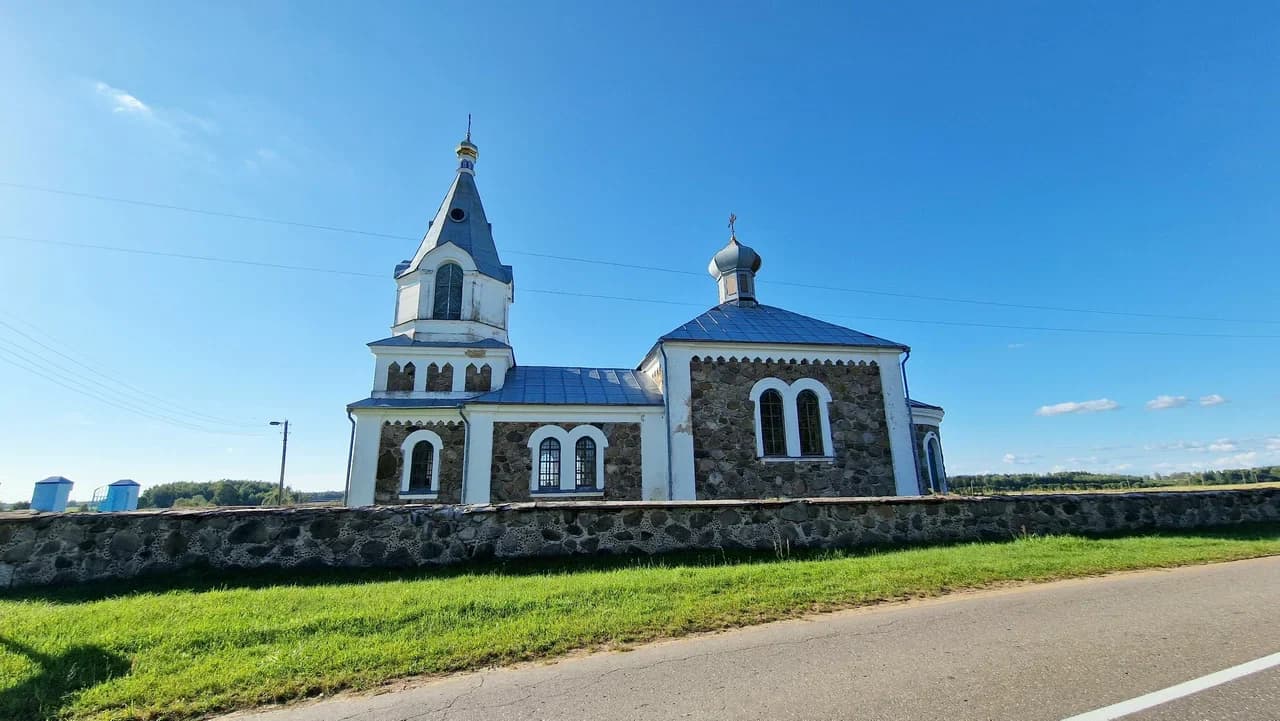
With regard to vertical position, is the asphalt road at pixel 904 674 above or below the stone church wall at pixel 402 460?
→ below

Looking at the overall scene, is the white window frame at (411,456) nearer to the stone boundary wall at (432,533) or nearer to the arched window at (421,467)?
the arched window at (421,467)

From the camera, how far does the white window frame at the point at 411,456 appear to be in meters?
16.4

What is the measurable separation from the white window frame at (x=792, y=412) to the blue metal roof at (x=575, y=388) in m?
3.06

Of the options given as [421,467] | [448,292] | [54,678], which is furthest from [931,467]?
[54,678]

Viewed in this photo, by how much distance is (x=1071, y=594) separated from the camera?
643cm

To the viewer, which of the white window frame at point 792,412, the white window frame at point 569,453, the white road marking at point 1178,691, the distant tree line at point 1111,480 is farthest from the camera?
the distant tree line at point 1111,480

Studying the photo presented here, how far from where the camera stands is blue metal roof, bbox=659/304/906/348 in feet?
57.0

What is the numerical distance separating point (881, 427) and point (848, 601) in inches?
482

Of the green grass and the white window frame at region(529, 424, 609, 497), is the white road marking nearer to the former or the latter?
the green grass

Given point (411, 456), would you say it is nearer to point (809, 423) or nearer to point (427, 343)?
point (427, 343)

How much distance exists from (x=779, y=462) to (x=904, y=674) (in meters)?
12.6

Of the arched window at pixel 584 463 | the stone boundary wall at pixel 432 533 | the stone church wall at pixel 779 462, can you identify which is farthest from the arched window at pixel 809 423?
the stone boundary wall at pixel 432 533

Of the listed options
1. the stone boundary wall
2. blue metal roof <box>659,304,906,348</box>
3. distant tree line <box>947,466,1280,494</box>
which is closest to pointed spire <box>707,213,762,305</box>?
blue metal roof <box>659,304,906,348</box>

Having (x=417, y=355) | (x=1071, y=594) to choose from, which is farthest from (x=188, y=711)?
(x=417, y=355)
